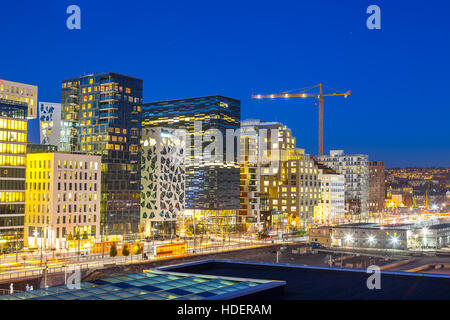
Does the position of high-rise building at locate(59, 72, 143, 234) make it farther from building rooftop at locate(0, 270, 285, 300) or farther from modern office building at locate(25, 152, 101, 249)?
building rooftop at locate(0, 270, 285, 300)

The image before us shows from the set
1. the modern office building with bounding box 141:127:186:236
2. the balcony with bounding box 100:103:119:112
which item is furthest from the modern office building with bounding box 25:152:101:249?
the modern office building with bounding box 141:127:186:236

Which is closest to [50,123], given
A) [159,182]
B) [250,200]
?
[159,182]

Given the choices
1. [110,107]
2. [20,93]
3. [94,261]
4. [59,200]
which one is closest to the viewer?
[94,261]

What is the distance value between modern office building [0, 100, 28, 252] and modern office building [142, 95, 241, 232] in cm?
6737

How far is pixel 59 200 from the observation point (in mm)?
120875

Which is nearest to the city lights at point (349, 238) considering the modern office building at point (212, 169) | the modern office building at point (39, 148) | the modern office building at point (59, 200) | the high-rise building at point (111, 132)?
the modern office building at point (212, 169)

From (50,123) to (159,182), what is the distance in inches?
1373

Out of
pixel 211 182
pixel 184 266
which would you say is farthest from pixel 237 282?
pixel 211 182

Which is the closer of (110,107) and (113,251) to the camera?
(113,251)

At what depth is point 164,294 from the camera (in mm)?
28828

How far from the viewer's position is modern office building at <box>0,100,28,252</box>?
357 ft

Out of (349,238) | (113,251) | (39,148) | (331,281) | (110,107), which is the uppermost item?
(110,107)

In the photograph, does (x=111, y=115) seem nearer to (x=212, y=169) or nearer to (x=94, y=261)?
(x=212, y=169)

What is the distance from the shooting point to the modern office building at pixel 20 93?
14838cm
